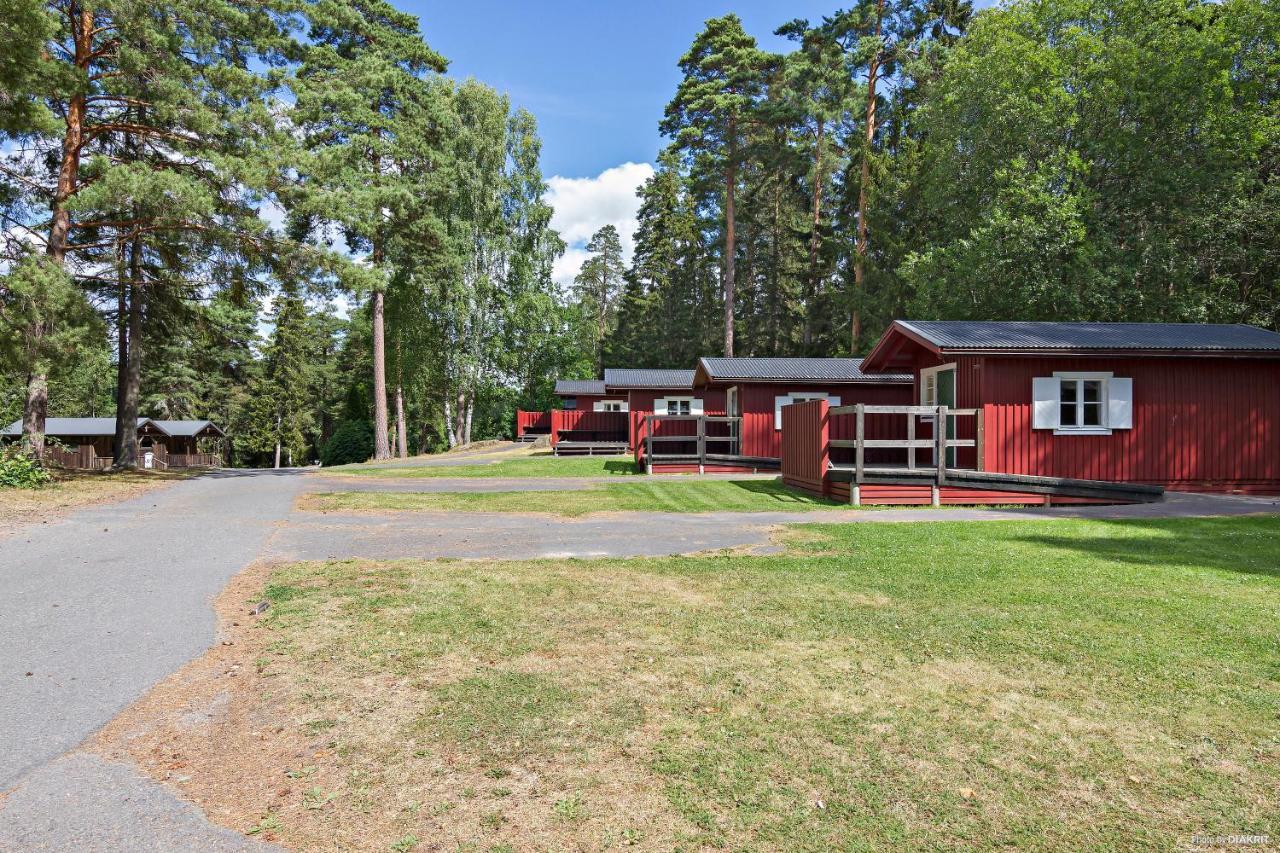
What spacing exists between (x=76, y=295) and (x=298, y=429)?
40.7m

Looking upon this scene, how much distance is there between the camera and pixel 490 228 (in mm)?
37906

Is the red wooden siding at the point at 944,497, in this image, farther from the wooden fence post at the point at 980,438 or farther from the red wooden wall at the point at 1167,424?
the red wooden wall at the point at 1167,424

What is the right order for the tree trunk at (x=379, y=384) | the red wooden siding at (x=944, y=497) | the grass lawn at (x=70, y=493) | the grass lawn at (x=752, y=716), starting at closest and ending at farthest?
the grass lawn at (x=752, y=716)
the grass lawn at (x=70, y=493)
the red wooden siding at (x=944, y=497)
the tree trunk at (x=379, y=384)

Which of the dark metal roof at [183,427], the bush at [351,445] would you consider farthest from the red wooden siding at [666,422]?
the dark metal roof at [183,427]

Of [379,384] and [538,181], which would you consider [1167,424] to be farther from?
[538,181]

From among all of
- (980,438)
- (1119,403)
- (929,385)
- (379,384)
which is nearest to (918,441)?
(980,438)

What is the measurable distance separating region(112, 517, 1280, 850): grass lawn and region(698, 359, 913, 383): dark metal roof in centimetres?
1537

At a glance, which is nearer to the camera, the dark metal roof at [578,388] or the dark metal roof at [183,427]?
the dark metal roof at [578,388]

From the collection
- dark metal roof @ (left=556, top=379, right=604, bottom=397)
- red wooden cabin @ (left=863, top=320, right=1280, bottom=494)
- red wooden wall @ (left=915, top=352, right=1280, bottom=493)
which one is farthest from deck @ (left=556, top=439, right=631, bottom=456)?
red wooden wall @ (left=915, top=352, right=1280, bottom=493)

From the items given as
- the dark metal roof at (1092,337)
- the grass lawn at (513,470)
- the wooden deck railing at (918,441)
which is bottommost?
the grass lawn at (513,470)

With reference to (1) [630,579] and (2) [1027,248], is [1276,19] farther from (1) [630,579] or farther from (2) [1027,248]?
(1) [630,579]

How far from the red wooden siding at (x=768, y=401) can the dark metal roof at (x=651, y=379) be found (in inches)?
294

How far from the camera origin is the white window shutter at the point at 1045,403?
14461mm

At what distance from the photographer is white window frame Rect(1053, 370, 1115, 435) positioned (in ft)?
47.7
